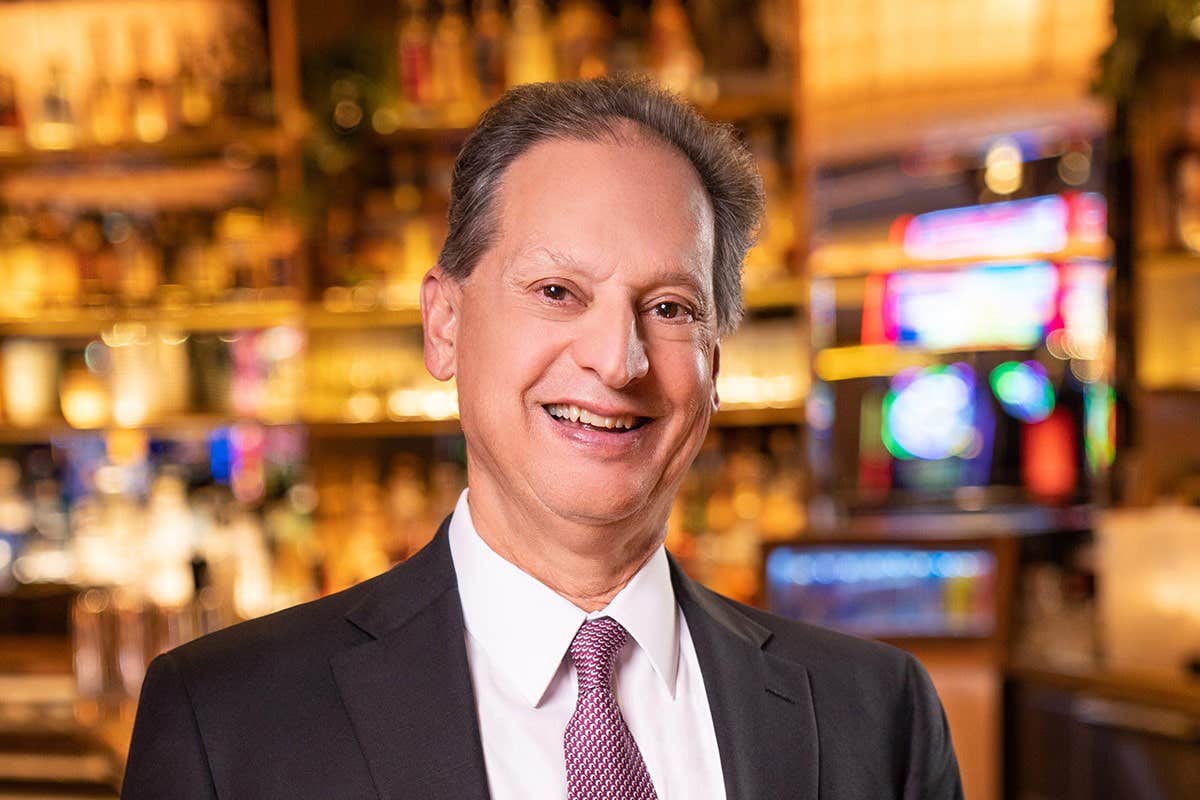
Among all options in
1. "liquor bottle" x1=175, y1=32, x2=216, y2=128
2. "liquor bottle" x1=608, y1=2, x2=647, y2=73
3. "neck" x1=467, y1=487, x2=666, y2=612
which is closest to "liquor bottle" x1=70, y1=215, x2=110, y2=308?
"liquor bottle" x1=175, y1=32, x2=216, y2=128

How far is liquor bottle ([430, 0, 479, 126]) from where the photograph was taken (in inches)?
148

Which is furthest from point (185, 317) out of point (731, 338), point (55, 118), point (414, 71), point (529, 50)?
point (731, 338)

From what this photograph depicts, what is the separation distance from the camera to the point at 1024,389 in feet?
12.5

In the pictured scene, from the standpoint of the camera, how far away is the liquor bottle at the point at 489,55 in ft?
12.4

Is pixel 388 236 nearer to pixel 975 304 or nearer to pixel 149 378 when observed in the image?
pixel 149 378

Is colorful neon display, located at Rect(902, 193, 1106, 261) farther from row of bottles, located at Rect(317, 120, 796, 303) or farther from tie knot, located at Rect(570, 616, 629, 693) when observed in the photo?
tie knot, located at Rect(570, 616, 629, 693)

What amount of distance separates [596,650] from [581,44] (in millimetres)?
2834

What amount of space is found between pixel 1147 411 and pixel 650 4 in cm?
187

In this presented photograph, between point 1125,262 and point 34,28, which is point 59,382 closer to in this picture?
point 34,28

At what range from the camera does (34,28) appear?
4250 mm

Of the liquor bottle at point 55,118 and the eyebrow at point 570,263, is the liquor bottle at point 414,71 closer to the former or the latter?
the liquor bottle at point 55,118

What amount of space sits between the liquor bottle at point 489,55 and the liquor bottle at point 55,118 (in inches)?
52.1

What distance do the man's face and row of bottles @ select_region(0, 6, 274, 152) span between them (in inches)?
120

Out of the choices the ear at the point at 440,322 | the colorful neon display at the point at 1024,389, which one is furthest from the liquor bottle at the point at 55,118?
the ear at the point at 440,322
